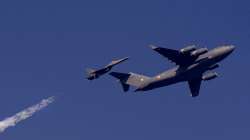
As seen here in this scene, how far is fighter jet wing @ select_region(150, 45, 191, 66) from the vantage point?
160375 millimetres

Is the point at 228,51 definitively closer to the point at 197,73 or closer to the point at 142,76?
the point at 197,73

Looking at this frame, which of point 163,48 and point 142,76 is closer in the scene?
point 163,48

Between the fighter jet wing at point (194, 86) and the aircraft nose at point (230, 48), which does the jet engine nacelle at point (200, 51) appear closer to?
the aircraft nose at point (230, 48)

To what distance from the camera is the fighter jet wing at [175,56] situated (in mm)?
160375

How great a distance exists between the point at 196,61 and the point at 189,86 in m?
15.0

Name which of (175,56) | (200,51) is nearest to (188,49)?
(200,51)

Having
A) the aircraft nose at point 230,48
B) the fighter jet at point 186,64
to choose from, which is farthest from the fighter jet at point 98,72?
the aircraft nose at point 230,48

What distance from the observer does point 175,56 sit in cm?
16250

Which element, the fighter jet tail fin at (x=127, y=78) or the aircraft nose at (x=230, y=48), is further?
the fighter jet tail fin at (x=127, y=78)

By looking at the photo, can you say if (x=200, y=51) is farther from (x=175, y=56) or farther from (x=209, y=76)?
(x=209, y=76)

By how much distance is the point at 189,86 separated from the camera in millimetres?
175625

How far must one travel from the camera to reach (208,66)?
531ft

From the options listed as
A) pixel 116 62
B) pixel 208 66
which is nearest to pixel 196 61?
pixel 208 66

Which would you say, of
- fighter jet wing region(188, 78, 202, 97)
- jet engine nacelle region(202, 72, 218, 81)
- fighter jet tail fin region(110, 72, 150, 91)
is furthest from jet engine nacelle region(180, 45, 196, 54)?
fighter jet tail fin region(110, 72, 150, 91)
